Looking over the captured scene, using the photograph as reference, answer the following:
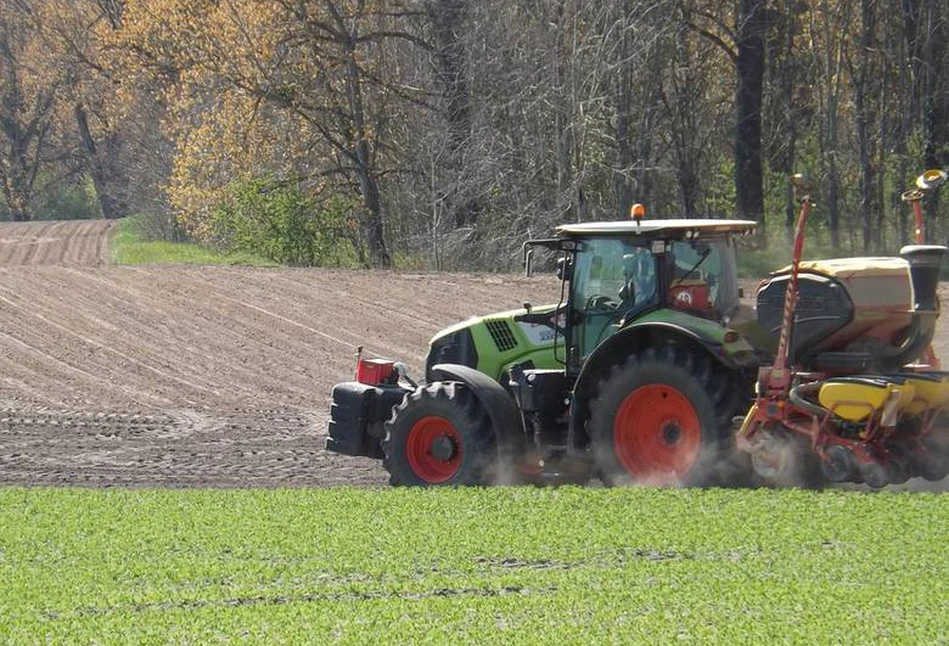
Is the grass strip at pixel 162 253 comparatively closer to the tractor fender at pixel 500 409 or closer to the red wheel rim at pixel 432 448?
the red wheel rim at pixel 432 448

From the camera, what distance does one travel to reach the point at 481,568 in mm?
8484

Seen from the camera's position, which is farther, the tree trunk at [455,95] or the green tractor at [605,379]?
the tree trunk at [455,95]

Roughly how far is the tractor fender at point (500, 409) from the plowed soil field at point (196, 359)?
1925mm

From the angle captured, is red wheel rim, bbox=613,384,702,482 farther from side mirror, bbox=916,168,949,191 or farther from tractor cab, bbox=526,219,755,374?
side mirror, bbox=916,168,949,191

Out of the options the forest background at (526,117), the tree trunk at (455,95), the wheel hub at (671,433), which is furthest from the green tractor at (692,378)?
the tree trunk at (455,95)

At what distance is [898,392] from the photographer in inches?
384

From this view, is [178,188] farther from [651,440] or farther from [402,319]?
[651,440]

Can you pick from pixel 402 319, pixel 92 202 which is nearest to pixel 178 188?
pixel 402 319

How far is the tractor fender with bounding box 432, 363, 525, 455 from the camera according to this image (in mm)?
11164

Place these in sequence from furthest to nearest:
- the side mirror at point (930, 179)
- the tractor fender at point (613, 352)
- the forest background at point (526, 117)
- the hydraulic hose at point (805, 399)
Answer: the forest background at point (526, 117) < the tractor fender at point (613, 352) < the side mirror at point (930, 179) < the hydraulic hose at point (805, 399)

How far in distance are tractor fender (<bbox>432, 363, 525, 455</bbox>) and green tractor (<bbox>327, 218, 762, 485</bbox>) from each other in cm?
1

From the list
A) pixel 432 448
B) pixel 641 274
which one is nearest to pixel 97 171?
pixel 432 448

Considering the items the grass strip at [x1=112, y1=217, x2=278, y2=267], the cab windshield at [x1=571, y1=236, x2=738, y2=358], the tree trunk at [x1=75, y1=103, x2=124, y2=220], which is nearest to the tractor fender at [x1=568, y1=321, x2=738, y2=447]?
the cab windshield at [x1=571, y1=236, x2=738, y2=358]

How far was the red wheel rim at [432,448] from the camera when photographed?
1159cm
